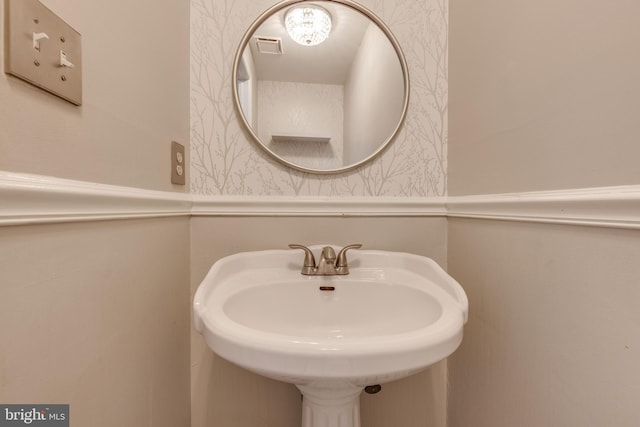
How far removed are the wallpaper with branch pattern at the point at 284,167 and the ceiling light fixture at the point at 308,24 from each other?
0.08 metres

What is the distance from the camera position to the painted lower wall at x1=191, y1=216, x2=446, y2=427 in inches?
38.0

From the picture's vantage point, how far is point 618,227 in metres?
0.44

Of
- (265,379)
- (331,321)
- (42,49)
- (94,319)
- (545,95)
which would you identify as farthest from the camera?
(265,379)

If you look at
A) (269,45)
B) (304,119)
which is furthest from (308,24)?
(304,119)

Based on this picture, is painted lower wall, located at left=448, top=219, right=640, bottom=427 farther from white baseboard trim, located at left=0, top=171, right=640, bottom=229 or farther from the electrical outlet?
the electrical outlet

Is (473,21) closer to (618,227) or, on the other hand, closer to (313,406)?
(618,227)

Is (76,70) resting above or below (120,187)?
above

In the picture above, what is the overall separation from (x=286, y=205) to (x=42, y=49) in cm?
66

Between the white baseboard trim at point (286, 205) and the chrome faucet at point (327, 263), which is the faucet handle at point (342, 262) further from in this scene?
the white baseboard trim at point (286, 205)

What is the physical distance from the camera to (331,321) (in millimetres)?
859

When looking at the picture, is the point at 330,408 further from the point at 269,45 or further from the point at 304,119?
the point at 269,45

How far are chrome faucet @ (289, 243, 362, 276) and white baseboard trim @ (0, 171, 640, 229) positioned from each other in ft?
0.48

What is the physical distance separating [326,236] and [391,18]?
0.78 meters

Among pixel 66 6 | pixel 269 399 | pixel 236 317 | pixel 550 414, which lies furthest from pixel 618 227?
pixel 269 399
